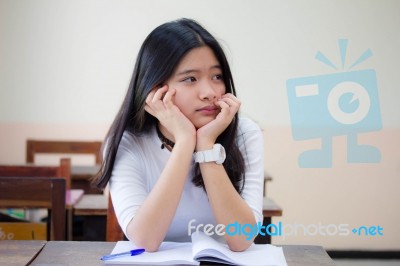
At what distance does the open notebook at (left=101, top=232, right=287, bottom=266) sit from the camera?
1.03m

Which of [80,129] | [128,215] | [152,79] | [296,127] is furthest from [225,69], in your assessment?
[80,129]

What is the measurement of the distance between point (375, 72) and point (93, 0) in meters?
1.89

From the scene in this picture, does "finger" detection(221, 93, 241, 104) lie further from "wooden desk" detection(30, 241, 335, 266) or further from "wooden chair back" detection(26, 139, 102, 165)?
"wooden chair back" detection(26, 139, 102, 165)

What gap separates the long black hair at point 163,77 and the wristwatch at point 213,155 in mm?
101

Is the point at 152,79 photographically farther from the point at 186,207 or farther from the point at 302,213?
the point at 302,213

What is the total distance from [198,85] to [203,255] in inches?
17.0

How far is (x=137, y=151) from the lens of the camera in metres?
1.39

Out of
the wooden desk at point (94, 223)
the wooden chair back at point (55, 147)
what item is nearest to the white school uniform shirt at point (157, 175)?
the wooden desk at point (94, 223)

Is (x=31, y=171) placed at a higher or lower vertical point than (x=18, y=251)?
higher

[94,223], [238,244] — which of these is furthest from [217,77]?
[94,223]

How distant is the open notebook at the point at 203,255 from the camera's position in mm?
1025

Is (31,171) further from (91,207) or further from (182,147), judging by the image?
(182,147)

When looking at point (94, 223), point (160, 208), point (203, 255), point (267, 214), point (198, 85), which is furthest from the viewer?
point (94, 223)

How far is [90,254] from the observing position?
1.10 m
